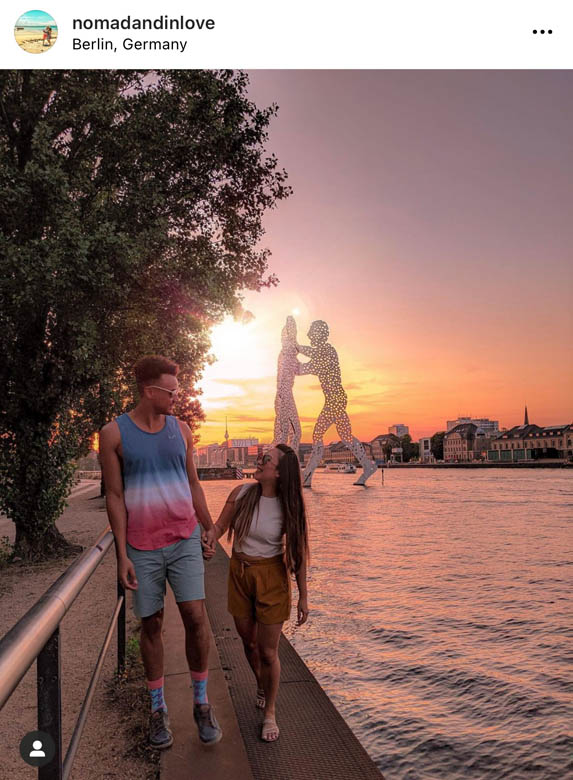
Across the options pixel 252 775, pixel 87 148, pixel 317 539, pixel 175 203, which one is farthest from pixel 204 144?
pixel 317 539

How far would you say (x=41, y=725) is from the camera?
1889 mm

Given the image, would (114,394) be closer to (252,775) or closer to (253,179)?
(253,179)

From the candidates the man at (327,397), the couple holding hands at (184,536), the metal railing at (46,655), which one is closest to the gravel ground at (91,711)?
the couple holding hands at (184,536)

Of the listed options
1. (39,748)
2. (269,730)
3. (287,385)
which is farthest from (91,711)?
(287,385)

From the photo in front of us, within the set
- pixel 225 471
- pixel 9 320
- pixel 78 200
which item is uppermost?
pixel 78 200

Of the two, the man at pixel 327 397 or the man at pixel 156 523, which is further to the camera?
the man at pixel 327 397

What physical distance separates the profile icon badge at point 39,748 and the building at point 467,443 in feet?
574

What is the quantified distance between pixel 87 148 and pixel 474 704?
31.5 feet

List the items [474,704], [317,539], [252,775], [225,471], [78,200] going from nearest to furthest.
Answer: [252,775] → [474,704] → [78,200] → [317,539] → [225,471]

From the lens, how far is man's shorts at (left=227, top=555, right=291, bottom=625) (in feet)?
12.3

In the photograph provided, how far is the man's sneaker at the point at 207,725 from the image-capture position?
3490 millimetres

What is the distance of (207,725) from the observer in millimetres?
3533

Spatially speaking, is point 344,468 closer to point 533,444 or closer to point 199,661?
point 533,444
